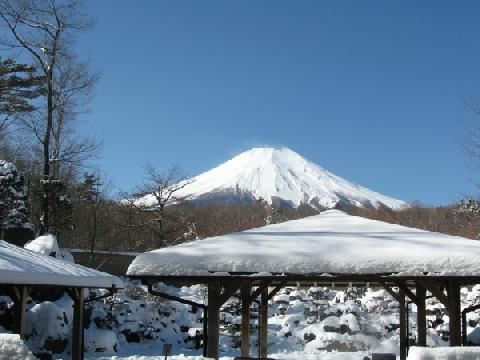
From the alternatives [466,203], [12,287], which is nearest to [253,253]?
[12,287]

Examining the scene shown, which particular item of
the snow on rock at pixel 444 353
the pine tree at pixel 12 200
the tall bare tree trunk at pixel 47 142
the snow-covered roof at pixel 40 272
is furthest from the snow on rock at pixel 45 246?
the snow on rock at pixel 444 353

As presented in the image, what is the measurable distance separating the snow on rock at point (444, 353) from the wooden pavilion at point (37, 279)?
569 centimetres

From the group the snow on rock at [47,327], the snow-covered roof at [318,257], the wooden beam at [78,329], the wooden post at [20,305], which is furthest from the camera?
the snow on rock at [47,327]

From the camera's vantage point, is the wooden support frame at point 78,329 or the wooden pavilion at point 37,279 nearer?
the wooden pavilion at point 37,279

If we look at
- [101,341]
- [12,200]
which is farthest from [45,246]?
[12,200]

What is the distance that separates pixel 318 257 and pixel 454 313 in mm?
1811

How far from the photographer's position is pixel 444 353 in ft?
18.6

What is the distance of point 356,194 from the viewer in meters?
106

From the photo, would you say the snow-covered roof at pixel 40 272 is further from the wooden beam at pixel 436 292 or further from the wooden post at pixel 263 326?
the wooden beam at pixel 436 292

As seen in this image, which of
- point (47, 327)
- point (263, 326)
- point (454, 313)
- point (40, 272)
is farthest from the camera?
point (47, 327)

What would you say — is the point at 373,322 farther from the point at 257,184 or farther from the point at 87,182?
the point at 257,184

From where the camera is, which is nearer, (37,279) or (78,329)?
(37,279)

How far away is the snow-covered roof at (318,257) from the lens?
698 cm

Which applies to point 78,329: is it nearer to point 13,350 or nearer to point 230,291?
point 230,291
